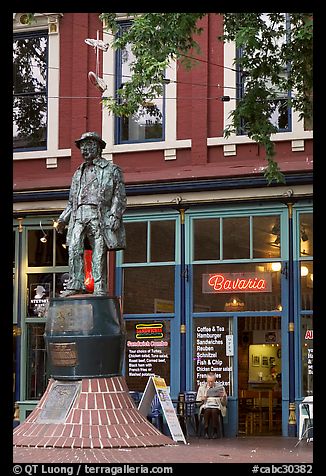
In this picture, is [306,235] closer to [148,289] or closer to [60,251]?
[148,289]

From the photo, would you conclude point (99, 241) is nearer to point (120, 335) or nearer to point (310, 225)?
point (120, 335)

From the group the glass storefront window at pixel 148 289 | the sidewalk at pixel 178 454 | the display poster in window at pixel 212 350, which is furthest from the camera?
the glass storefront window at pixel 148 289

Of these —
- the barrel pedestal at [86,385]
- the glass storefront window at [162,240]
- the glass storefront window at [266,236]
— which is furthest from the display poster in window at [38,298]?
the barrel pedestal at [86,385]

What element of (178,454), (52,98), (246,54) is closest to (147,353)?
(52,98)

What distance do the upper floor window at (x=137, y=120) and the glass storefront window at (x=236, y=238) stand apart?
8.34ft

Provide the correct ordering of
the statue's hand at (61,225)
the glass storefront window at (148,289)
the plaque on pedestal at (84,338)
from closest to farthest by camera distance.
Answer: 1. the plaque on pedestal at (84,338)
2. the statue's hand at (61,225)
3. the glass storefront window at (148,289)

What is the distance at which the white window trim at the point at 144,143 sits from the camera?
20828mm

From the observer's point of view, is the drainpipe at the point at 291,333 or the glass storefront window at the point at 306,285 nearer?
the drainpipe at the point at 291,333

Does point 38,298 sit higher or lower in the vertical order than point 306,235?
lower

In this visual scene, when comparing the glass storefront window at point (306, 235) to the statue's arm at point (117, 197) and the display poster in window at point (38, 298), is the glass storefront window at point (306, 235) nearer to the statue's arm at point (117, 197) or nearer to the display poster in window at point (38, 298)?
the statue's arm at point (117, 197)

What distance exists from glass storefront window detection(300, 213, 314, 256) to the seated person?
305 cm

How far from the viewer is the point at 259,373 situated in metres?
19.9

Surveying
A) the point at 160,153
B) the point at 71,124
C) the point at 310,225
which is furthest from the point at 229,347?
the point at 71,124

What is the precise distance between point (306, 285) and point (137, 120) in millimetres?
5244
